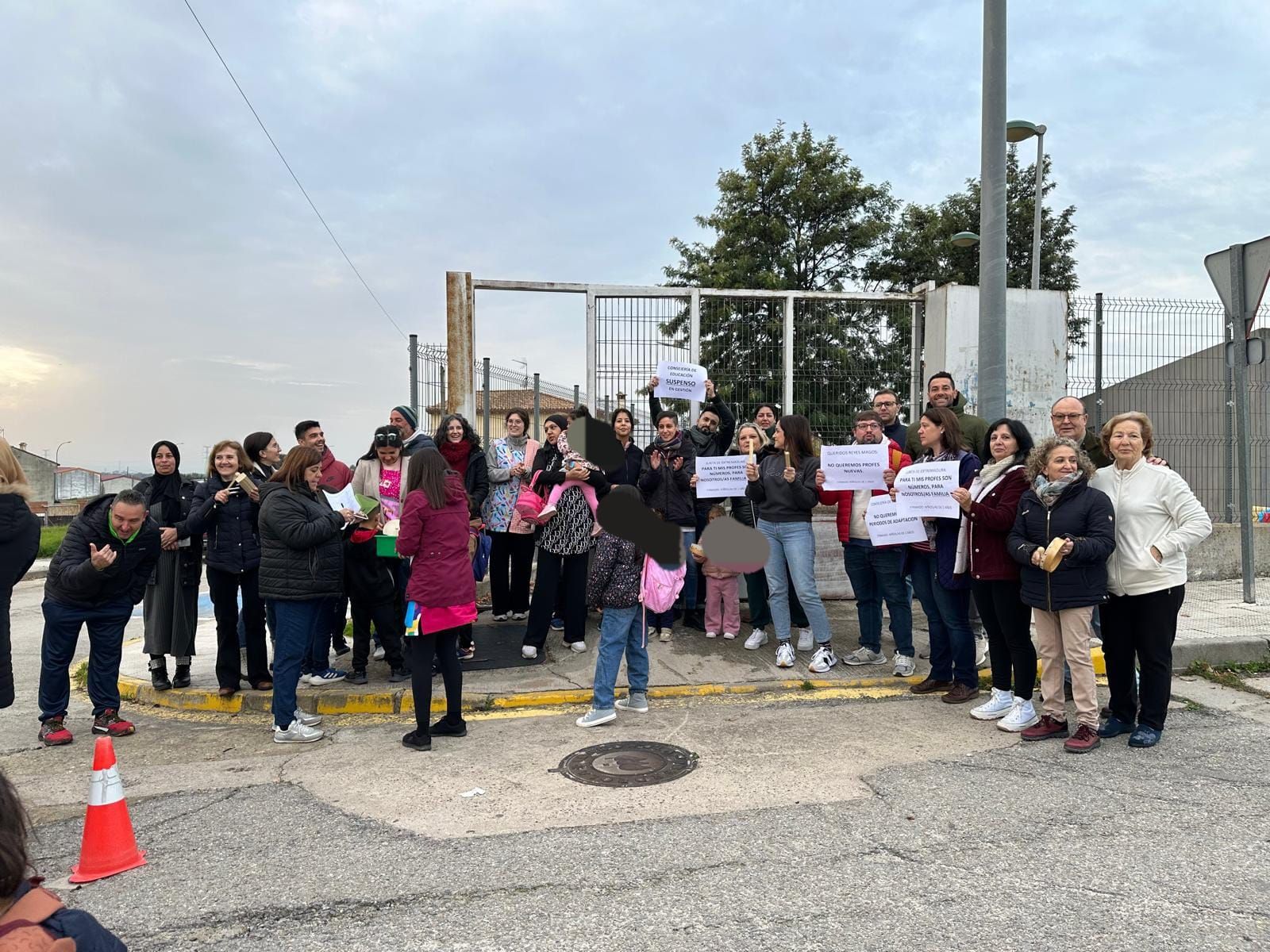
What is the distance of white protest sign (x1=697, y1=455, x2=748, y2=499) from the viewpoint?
698 cm

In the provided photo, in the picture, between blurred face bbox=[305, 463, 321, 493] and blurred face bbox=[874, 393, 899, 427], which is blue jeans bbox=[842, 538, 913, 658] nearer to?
blurred face bbox=[874, 393, 899, 427]

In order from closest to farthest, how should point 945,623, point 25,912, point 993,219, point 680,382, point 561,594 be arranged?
point 25,912 < point 945,623 < point 993,219 < point 561,594 < point 680,382

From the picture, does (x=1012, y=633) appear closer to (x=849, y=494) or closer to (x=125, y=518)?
(x=849, y=494)

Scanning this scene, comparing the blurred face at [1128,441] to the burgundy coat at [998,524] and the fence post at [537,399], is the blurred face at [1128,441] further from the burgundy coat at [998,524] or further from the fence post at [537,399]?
the fence post at [537,399]

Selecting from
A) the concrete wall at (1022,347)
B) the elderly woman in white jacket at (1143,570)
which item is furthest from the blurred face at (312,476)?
the concrete wall at (1022,347)

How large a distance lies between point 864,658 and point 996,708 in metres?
1.41

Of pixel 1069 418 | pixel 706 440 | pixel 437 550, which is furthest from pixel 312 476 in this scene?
pixel 1069 418

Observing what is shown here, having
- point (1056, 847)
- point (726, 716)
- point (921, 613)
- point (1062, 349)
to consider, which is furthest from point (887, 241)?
point (1056, 847)

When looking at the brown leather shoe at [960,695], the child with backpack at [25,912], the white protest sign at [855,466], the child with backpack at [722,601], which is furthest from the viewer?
the child with backpack at [722,601]

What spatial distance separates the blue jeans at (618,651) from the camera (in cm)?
550

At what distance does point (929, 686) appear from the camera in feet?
20.1

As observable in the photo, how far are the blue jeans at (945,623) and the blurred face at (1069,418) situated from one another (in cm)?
120

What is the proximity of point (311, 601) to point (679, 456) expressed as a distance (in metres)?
3.21

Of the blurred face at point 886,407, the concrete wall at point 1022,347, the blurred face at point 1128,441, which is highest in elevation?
the concrete wall at point 1022,347
